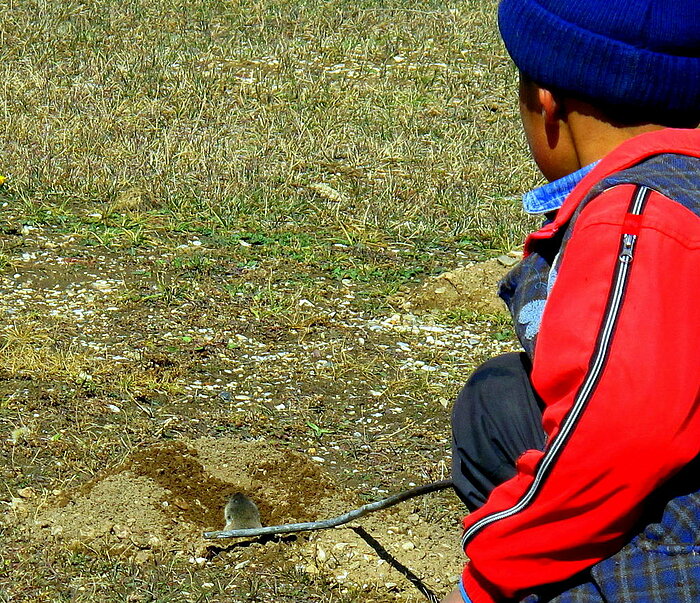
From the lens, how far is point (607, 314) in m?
1.36

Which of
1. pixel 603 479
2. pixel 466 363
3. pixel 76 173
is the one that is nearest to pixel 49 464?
pixel 466 363

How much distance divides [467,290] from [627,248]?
2.86 metres

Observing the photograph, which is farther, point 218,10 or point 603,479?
point 218,10

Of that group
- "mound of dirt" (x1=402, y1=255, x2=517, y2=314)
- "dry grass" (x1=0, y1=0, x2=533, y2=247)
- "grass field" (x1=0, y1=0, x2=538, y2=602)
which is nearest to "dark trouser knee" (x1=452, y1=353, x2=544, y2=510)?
"grass field" (x1=0, y1=0, x2=538, y2=602)

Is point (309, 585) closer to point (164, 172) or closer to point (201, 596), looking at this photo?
point (201, 596)

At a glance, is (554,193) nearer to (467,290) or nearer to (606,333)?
(606,333)

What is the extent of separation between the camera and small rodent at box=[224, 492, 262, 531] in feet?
8.91

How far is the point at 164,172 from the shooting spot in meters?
5.45

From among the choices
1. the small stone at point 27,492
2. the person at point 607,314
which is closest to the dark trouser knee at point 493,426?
the person at point 607,314

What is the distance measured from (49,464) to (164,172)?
2698 millimetres

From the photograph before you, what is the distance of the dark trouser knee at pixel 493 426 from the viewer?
1.95m

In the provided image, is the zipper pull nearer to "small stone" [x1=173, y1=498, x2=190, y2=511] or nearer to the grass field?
the grass field

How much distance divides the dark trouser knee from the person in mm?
277

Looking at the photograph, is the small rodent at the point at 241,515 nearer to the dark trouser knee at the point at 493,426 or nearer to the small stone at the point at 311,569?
the small stone at the point at 311,569
